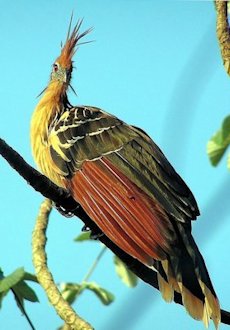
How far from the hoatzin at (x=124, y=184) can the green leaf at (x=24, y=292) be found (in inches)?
11.8

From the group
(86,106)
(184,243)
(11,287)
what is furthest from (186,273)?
(86,106)

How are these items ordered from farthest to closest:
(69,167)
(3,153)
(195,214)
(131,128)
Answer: (131,128)
(69,167)
(195,214)
(3,153)

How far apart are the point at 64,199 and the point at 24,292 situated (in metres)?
0.32

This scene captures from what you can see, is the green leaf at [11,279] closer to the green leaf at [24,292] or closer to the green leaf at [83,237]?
the green leaf at [24,292]

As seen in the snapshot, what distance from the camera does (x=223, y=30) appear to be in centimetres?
236

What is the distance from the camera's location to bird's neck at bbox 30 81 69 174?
111 inches

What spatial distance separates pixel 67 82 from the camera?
9.72 ft

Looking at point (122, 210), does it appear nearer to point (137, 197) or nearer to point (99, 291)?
point (137, 197)

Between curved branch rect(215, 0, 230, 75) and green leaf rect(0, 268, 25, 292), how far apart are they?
2.99 ft

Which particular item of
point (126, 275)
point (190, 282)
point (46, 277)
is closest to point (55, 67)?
point (126, 275)

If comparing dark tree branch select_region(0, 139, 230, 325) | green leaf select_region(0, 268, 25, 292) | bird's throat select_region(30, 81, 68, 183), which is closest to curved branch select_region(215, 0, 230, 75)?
dark tree branch select_region(0, 139, 230, 325)

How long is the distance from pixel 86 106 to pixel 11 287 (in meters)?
1.02

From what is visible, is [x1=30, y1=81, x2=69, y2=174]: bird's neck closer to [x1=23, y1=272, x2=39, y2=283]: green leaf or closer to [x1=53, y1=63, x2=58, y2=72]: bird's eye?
[x1=53, y1=63, x2=58, y2=72]: bird's eye

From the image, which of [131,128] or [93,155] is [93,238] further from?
[131,128]
